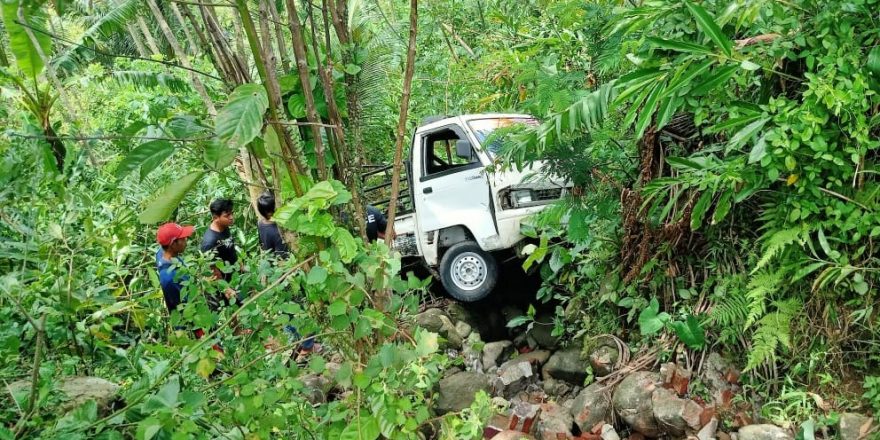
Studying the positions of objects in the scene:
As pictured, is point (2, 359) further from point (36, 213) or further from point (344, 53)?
point (344, 53)

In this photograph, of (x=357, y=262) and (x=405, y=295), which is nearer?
(x=357, y=262)

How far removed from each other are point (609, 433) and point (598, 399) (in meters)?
Answer: 0.34

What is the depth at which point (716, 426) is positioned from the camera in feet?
13.9

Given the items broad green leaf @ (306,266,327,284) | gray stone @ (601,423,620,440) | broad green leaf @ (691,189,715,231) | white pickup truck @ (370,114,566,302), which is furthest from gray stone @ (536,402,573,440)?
broad green leaf @ (306,266,327,284)

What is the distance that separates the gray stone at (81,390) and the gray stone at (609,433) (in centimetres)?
316

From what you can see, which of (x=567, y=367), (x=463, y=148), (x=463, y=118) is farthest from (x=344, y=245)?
(x=463, y=118)

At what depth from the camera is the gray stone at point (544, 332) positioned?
6328mm

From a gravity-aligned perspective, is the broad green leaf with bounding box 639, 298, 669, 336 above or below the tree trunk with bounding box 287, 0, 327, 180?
below

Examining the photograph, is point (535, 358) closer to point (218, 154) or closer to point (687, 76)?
point (687, 76)

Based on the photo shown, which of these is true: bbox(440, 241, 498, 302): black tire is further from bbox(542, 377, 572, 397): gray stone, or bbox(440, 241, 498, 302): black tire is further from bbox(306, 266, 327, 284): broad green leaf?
bbox(306, 266, 327, 284): broad green leaf

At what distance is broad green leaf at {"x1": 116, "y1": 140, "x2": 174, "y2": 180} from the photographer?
1978 mm

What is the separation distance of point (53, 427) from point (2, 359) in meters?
0.70

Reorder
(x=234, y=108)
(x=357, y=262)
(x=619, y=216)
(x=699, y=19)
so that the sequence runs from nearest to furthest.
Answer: (x=234, y=108), (x=357, y=262), (x=699, y=19), (x=619, y=216)

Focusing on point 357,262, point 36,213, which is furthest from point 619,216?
point 36,213
